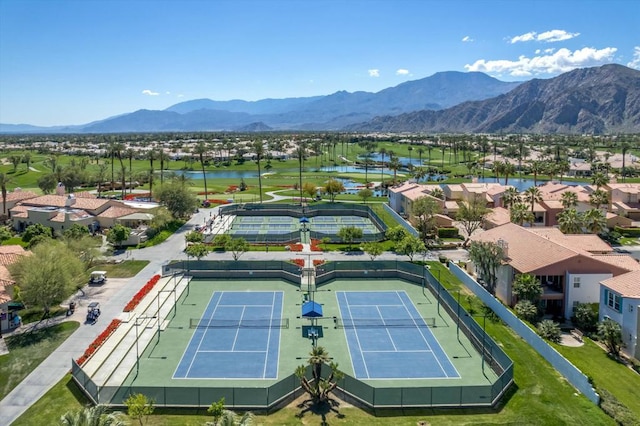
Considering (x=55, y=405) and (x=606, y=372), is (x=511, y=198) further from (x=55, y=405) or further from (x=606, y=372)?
(x=55, y=405)

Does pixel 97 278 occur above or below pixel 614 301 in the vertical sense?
below

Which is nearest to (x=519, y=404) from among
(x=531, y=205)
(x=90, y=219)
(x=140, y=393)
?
(x=140, y=393)

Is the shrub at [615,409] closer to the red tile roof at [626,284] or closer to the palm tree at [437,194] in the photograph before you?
the red tile roof at [626,284]

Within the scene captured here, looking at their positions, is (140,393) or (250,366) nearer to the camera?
(140,393)

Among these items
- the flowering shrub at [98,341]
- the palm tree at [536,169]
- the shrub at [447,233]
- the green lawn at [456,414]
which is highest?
the palm tree at [536,169]

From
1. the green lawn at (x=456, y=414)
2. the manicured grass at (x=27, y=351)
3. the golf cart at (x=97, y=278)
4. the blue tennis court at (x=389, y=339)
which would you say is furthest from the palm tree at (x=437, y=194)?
the manicured grass at (x=27, y=351)

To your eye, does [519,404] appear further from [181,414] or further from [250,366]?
[181,414]

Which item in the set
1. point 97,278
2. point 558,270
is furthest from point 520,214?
point 97,278
